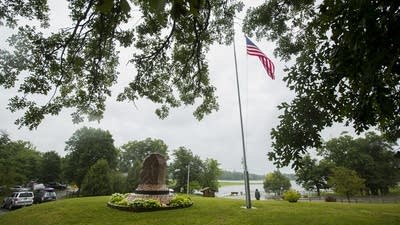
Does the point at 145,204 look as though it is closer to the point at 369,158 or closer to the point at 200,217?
the point at 200,217

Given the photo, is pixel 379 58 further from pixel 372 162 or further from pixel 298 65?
pixel 372 162

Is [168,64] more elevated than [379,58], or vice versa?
[168,64]

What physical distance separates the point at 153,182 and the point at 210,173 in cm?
4577

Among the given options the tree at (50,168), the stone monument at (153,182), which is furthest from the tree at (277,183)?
the tree at (50,168)

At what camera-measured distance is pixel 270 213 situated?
52.8 feet

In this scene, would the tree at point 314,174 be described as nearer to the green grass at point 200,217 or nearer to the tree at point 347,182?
the tree at point 347,182

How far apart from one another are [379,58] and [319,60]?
2354 mm

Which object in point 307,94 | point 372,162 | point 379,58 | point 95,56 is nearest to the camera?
point 379,58

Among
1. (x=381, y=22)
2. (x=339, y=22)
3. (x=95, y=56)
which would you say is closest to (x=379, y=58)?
(x=381, y=22)

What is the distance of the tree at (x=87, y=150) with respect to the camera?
54781 millimetres

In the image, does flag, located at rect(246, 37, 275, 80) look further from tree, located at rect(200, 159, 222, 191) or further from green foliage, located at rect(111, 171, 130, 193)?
tree, located at rect(200, 159, 222, 191)

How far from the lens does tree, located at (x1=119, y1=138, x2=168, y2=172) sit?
71812mm

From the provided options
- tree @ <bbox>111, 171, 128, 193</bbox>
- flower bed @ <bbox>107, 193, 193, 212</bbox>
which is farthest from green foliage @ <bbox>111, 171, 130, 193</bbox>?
flower bed @ <bbox>107, 193, 193, 212</bbox>

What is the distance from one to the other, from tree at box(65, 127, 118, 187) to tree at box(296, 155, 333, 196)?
126 feet
